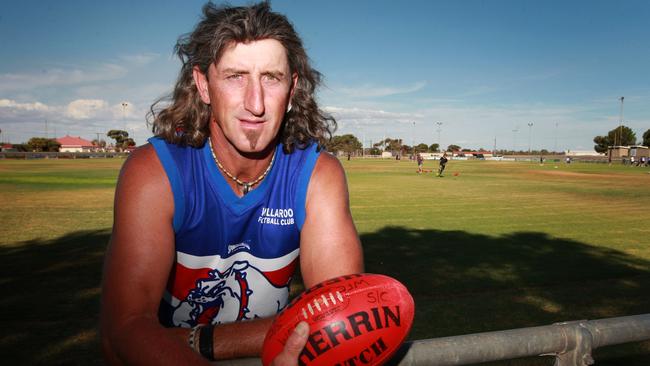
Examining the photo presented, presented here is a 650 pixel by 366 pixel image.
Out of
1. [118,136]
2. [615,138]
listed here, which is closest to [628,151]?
[615,138]

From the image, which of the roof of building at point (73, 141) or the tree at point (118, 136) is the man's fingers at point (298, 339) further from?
the roof of building at point (73, 141)

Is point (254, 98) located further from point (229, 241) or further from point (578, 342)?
point (578, 342)

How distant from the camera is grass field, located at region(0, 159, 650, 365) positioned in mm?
4785

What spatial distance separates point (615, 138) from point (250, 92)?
12927 centimetres

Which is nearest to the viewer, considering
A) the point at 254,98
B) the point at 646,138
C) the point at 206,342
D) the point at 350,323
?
the point at 350,323

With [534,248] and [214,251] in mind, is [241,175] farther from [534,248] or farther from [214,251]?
[534,248]

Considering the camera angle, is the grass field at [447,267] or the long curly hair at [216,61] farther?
the grass field at [447,267]

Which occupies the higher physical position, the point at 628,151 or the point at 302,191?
the point at 628,151

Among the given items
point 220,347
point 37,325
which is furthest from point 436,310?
point 37,325

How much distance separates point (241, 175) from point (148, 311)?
94cm

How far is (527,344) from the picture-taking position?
5.79 ft

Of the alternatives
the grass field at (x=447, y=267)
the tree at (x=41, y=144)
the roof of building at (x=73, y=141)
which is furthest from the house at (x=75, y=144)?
the grass field at (x=447, y=267)

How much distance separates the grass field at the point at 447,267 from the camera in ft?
15.7

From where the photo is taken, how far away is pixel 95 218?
12.6 m
